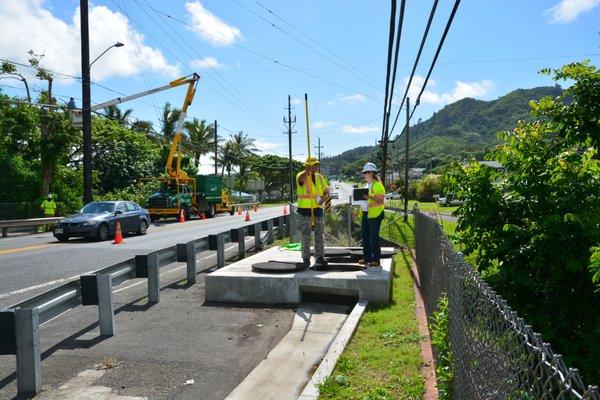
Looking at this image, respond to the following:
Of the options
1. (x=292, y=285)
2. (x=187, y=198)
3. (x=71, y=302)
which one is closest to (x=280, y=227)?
(x=292, y=285)

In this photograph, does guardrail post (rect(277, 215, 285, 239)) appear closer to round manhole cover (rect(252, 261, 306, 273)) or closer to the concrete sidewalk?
round manhole cover (rect(252, 261, 306, 273))

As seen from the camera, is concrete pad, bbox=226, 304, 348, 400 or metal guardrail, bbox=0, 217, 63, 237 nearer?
concrete pad, bbox=226, 304, 348, 400

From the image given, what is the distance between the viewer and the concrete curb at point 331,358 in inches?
170

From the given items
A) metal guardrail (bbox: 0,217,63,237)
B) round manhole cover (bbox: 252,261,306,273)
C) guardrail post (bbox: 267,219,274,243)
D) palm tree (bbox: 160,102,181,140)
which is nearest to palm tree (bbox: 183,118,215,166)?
palm tree (bbox: 160,102,181,140)

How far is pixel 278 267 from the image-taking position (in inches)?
324

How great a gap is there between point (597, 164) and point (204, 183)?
30587 mm

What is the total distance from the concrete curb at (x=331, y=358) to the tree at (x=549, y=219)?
1592mm

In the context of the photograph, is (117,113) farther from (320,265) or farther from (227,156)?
(320,265)

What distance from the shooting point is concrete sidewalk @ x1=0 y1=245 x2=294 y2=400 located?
15.3 feet

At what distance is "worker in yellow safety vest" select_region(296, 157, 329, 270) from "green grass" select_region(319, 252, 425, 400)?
185 cm

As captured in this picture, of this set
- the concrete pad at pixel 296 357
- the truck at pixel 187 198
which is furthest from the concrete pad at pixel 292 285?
the truck at pixel 187 198

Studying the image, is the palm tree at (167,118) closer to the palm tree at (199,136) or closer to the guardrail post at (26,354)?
the palm tree at (199,136)

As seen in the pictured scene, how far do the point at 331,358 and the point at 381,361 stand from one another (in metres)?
0.48

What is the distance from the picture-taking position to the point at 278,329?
6586mm
